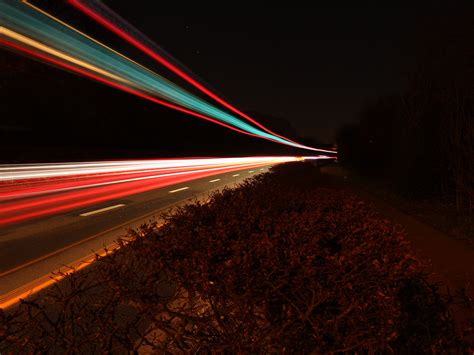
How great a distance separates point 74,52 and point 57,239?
9.79 m

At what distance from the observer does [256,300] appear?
2785mm

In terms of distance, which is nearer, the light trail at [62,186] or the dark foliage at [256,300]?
the dark foliage at [256,300]

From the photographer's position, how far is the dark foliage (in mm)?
2439

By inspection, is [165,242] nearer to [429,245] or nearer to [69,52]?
[429,245]

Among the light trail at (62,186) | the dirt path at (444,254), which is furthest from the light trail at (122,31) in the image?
the dirt path at (444,254)

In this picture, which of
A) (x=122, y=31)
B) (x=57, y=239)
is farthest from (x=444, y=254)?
(x=122, y=31)

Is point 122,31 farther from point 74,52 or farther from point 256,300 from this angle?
point 256,300

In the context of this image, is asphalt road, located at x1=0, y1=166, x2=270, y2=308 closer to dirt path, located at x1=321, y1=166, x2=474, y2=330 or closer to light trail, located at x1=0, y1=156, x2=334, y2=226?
light trail, located at x1=0, y1=156, x2=334, y2=226

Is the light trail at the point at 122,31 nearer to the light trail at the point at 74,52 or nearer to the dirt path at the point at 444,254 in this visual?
the light trail at the point at 74,52

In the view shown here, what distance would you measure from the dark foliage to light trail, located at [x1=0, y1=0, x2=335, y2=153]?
11.1 m

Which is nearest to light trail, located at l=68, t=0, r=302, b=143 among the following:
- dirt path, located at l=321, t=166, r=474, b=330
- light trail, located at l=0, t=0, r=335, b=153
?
light trail, located at l=0, t=0, r=335, b=153

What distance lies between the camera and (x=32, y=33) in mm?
13023

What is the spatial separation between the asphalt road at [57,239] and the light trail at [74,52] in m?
5.85

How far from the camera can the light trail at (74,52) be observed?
12086 millimetres
